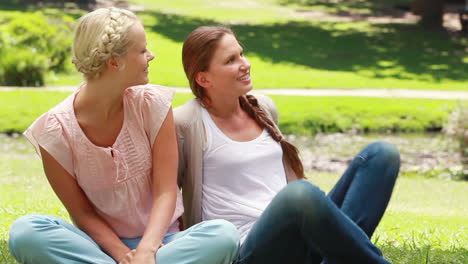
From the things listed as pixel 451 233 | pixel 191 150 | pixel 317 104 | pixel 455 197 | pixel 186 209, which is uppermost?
pixel 191 150

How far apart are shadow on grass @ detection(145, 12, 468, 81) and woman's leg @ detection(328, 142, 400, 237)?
12.7 meters

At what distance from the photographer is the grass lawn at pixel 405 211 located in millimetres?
3971

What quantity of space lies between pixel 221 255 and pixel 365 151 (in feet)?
2.50

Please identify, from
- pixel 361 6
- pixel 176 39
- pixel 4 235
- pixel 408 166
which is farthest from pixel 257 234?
pixel 361 6

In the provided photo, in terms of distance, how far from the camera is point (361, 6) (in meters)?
26.7

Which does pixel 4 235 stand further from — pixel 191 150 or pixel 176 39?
pixel 176 39

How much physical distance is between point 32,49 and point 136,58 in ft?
34.9

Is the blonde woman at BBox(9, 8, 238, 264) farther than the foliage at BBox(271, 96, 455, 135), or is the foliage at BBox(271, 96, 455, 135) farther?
the foliage at BBox(271, 96, 455, 135)

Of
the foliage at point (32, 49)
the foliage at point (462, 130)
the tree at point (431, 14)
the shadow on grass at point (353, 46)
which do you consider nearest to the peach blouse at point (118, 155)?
the foliage at point (462, 130)

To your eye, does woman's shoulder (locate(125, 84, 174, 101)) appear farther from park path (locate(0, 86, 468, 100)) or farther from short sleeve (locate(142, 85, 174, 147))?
park path (locate(0, 86, 468, 100))

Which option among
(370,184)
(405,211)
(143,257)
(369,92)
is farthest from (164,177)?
(369,92)

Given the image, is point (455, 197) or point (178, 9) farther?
point (178, 9)

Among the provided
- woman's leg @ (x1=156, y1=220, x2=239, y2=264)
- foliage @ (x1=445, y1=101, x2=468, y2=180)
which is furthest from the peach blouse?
foliage @ (x1=445, y1=101, x2=468, y2=180)

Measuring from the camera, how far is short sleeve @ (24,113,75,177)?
2.88 meters
